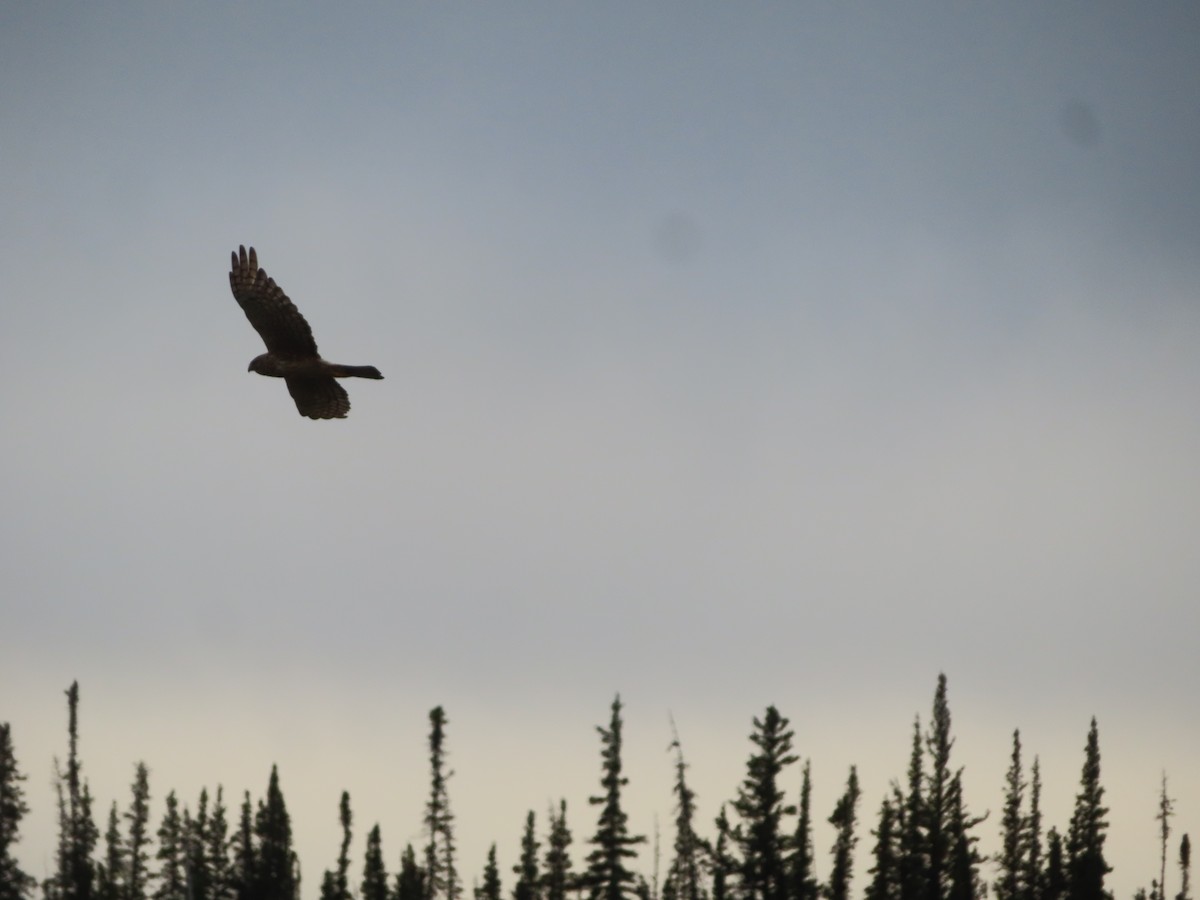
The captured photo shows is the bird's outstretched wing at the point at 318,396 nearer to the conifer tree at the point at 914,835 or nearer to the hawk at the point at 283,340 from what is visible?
the hawk at the point at 283,340

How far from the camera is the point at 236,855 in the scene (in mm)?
88312

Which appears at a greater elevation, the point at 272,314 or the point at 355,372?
the point at 272,314

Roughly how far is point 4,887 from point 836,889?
3430 cm

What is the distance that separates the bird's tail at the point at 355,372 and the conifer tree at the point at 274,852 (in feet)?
214

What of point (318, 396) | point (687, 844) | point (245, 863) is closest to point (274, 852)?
point (245, 863)

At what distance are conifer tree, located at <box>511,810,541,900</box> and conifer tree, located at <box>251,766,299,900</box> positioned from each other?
47.2 ft

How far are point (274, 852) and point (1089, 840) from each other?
40.7 meters

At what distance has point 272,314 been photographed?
91.0 ft

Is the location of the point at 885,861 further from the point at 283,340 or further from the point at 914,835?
the point at 283,340

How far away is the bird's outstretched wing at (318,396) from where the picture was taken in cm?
2812

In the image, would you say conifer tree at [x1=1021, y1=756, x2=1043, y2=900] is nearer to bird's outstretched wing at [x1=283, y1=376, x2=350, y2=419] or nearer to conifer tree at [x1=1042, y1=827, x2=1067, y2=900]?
conifer tree at [x1=1042, y1=827, x2=1067, y2=900]

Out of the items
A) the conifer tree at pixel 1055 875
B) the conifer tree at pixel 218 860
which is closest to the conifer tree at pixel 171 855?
the conifer tree at pixel 218 860

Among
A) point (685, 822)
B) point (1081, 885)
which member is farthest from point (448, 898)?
point (1081, 885)

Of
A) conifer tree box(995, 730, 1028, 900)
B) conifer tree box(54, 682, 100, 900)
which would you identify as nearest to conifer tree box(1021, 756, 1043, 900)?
conifer tree box(995, 730, 1028, 900)
